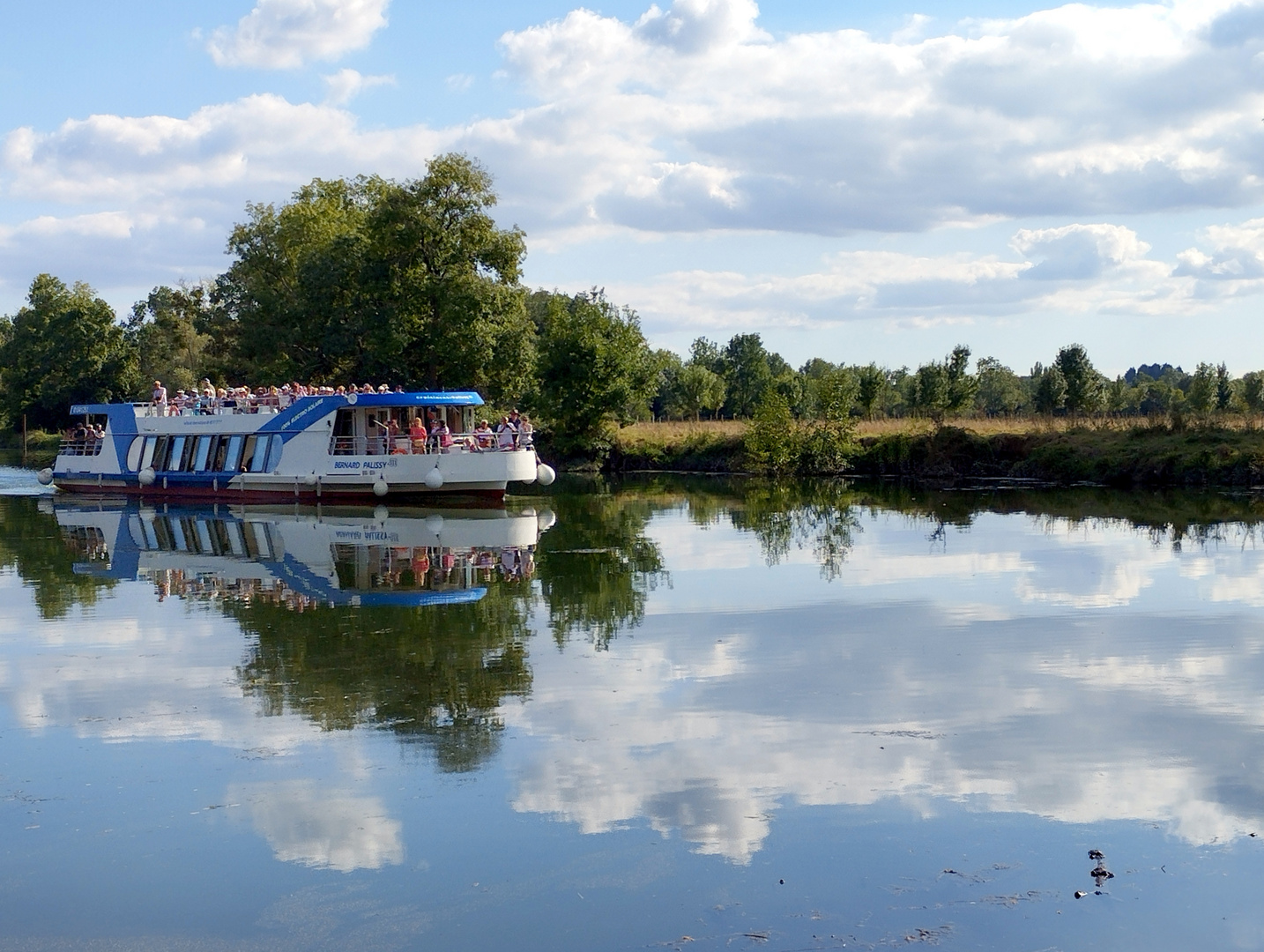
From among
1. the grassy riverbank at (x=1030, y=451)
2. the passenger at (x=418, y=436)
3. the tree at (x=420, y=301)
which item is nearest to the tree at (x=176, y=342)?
the tree at (x=420, y=301)

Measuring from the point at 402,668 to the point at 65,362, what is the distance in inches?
2989

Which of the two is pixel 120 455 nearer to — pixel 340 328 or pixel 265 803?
pixel 340 328

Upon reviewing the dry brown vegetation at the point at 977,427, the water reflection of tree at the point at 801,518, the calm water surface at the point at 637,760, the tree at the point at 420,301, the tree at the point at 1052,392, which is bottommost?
the calm water surface at the point at 637,760

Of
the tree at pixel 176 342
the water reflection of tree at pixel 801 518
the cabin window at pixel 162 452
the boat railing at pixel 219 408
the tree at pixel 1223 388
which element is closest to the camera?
the water reflection of tree at pixel 801 518

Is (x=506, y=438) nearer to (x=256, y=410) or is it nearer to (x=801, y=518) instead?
(x=256, y=410)

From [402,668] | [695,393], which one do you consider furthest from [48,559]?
[695,393]

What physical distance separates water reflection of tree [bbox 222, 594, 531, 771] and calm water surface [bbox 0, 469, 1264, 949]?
5 centimetres

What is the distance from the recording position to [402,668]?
12.5m

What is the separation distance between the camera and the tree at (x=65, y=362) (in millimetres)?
80812

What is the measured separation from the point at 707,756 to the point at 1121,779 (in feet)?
8.84

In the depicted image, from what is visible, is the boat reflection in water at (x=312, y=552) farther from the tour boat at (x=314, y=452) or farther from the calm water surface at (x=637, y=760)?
the tour boat at (x=314, y=452)

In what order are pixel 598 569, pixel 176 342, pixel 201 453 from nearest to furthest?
pixel 598 569 → pixel 201 453 → pixel 176 342

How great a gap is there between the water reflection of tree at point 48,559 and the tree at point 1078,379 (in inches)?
1486

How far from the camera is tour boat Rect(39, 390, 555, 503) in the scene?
33312 mm
